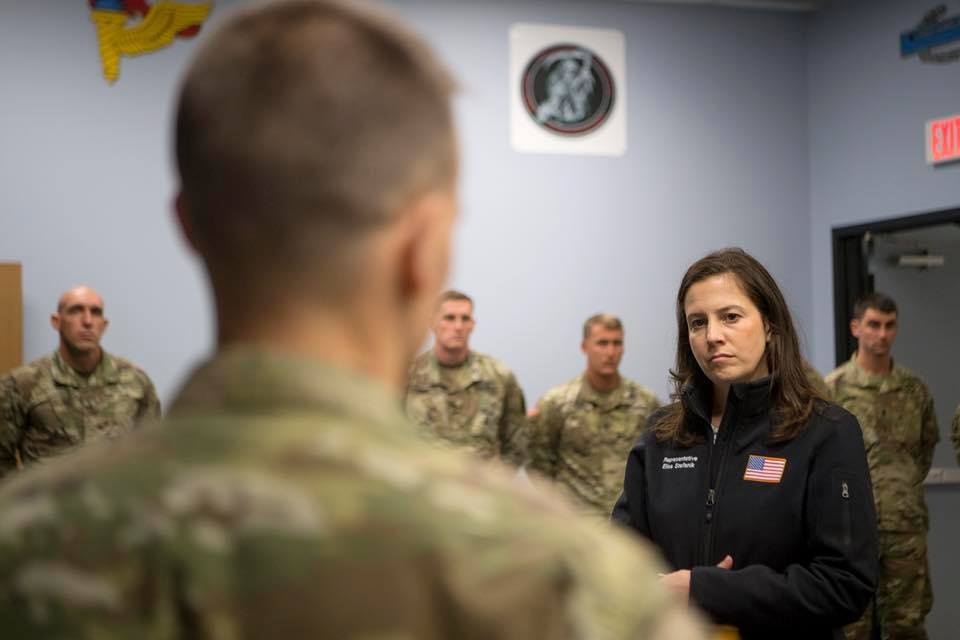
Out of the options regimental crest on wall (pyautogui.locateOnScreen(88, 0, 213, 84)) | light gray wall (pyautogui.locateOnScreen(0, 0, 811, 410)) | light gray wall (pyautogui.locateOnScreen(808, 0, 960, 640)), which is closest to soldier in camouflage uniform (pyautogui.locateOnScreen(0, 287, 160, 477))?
light gray wall (pyautogui.locateOnScreen(0, 0, 811, 410))

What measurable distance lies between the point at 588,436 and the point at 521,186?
1.65 meters

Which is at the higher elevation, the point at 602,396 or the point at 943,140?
the point at 943,140

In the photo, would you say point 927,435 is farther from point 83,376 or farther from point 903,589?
point 83,376

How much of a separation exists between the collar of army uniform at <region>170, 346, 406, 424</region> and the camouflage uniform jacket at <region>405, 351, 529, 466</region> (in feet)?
18.1

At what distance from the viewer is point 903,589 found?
20.6 ft

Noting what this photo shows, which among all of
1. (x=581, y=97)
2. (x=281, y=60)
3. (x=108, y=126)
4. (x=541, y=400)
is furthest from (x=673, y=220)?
(x=281, y=60)

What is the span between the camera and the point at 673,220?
734cm

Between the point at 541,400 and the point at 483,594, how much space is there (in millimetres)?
5856

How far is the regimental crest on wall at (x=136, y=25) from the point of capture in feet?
21.2

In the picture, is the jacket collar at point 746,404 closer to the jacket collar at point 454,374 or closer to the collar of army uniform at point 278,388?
the collar of army uniform at point 278,388

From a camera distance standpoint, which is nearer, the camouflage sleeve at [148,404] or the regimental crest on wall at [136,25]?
the camouflage sleeve at [148,404]

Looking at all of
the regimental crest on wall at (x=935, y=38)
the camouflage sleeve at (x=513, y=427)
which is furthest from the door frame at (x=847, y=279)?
the camouflage sleeve at (x=513, y=427)

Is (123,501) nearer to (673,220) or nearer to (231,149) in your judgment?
(231,149)

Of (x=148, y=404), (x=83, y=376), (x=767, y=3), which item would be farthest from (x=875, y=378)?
(x=83, y=376)
